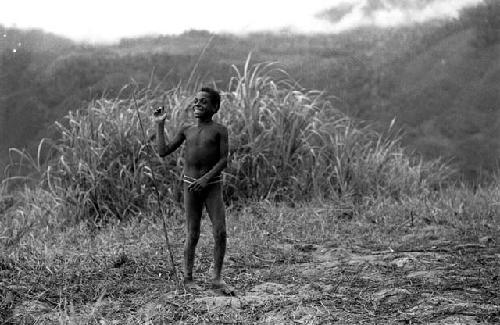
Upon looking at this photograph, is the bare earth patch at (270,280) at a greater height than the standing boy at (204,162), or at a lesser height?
lesser

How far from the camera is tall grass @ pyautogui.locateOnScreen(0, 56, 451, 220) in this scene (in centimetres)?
686

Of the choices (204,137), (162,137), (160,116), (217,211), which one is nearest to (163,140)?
(162,137)

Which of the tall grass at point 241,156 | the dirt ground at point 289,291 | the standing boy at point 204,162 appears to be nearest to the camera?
the dirt ground at point 289,291

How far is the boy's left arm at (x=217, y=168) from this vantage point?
3602mm

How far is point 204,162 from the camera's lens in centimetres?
367

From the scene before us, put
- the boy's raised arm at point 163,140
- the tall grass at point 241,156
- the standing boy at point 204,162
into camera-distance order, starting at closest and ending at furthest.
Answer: the standing boy at point 204,162, the boy's raised arm at point 163,140, the tall grass at point 241,156

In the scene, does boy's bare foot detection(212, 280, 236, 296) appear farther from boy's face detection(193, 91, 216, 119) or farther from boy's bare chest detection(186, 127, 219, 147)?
boy's face detection(193, 91, 216, 119)

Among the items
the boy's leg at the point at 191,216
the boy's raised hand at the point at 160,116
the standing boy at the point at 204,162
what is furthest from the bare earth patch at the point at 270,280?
the boy's raised hand at the point at 160,116

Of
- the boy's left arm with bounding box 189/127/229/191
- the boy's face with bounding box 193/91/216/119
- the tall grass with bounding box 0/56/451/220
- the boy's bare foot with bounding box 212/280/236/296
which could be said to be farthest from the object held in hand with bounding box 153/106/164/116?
the tall grass with bounding box 0/56/451/220

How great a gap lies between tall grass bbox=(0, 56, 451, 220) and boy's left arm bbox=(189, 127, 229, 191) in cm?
287

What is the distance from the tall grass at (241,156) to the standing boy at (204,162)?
2.73 m

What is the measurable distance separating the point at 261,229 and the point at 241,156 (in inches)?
61.1

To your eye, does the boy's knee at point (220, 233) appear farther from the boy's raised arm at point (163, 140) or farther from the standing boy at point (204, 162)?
the boy's raised arm at point (163, 140)

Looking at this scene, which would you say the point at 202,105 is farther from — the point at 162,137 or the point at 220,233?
the point at 220,233
